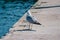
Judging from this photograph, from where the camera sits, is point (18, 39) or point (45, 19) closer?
point (18, 39)

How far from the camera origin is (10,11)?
8.21 metres

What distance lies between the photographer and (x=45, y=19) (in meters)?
4.77

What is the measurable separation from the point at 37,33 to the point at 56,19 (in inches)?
36.6

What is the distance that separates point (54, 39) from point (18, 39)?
20.9 inches

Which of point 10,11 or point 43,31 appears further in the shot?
point 10,11

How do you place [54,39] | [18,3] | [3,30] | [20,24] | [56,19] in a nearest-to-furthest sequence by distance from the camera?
1. [54,39]
2. [20,24]
3. [56,19]
4. [3,30]
5. [18,3]

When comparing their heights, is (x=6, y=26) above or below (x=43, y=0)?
below

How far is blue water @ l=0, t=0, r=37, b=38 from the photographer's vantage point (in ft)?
21.3

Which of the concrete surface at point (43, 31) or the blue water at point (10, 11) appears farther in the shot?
the blue water at point (10, 11)

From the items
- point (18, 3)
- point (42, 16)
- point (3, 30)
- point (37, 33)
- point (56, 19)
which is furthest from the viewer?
point (18, 3)

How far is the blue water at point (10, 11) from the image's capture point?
6.50 metres

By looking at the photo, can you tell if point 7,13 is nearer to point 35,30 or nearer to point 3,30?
point 3,30

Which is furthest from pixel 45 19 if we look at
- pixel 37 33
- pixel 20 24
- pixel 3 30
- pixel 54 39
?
pixel 3 30

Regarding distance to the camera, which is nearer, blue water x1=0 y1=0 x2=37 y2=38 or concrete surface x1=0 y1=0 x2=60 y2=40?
concrete surface x1=0 y1=0 x2=60 y2=40
